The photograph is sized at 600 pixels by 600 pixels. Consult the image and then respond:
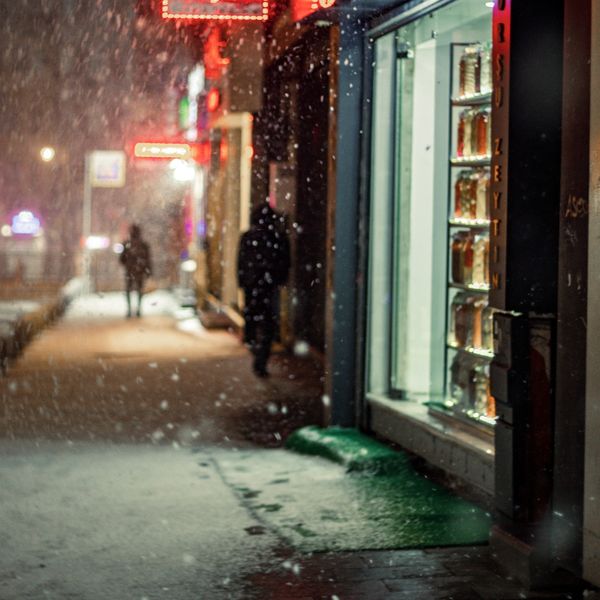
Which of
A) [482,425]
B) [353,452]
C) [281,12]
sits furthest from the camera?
[281,12]

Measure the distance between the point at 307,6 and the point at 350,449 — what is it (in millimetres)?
3343

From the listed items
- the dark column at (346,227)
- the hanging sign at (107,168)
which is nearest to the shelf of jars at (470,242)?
the dark column at (346,227)

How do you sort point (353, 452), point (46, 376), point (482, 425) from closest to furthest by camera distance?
point (482, 425) < point (353, 452) < point (46, 376)

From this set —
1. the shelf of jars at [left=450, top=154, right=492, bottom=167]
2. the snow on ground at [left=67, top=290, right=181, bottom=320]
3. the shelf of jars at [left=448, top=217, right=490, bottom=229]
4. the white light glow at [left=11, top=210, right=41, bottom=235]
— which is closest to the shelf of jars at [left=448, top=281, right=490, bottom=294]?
the shelf of jars at [left=448, top=217, right=490, bottom=229]

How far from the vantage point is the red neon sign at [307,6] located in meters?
8.70

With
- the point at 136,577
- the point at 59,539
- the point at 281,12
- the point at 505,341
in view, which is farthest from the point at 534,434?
the point at 281,12

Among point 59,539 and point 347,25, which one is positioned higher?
point 347,25

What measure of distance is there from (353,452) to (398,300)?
1.38 metres

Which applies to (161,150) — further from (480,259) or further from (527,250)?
(527,250)

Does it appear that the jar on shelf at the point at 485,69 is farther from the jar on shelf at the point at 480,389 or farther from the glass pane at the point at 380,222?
the jar on shelf at the point at 480,389

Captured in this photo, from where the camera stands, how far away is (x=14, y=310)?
70.1ft

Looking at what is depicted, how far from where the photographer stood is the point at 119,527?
649cm

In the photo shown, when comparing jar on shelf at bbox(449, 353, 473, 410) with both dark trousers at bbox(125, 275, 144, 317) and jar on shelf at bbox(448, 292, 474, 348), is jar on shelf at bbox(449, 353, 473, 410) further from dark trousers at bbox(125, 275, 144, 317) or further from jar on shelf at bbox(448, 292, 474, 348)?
dark trousers at bbox(125, 275, 144, 317)

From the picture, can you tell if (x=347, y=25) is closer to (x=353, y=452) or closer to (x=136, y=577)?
(x=353, y=452)
